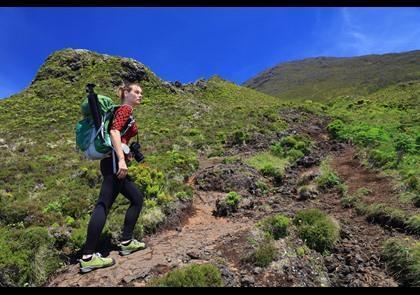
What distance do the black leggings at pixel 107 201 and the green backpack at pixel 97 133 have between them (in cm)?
22

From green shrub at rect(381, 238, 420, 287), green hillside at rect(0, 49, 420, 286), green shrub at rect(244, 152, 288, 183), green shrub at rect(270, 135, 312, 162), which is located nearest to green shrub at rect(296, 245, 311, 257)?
green hillside at rect(0, 49, 420, 286)

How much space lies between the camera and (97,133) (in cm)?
627

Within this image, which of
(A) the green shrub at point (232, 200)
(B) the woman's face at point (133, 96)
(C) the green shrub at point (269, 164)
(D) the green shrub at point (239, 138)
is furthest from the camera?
(D) the green shrub at point (239, 138)

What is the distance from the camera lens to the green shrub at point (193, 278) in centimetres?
585

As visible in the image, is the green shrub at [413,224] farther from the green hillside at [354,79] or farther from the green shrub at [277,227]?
the green hillside at [354,79]

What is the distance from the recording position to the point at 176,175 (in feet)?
47.2

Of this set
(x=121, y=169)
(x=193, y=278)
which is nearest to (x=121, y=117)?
(x=121, y=169)

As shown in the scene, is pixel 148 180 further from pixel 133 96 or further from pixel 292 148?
pixel 292 148

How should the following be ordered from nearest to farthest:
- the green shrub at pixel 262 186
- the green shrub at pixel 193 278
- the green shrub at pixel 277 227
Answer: the green shrub at pixel 193 278 → the green shrub at pixel 277 227 → the green shrub at pixel 262 186

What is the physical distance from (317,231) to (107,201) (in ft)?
12.9

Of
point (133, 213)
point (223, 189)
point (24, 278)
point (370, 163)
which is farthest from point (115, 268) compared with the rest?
point (370, 163)

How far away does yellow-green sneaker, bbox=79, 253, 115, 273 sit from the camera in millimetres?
6348

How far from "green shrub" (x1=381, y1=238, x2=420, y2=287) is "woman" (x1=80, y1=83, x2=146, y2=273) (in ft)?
13.9

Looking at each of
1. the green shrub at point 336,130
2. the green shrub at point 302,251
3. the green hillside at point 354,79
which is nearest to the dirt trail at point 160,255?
the green shrub at point 302,251
